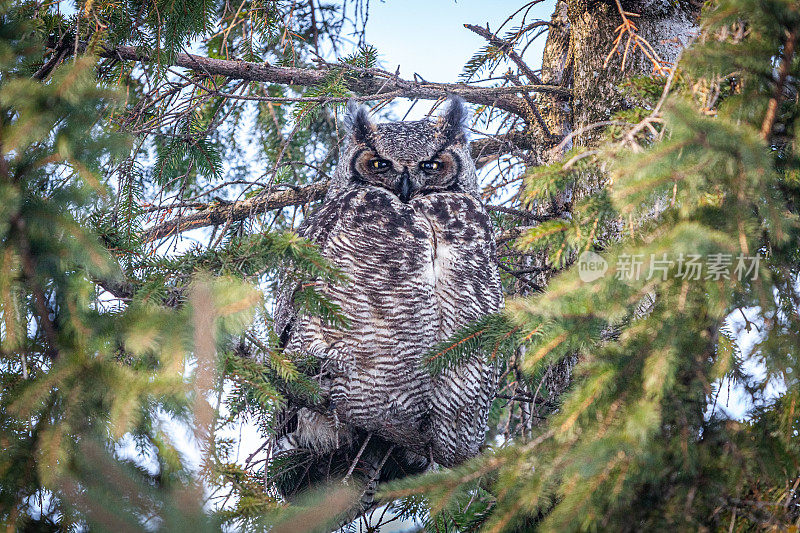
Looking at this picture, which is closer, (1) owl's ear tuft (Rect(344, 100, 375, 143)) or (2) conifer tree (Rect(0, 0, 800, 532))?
(2) conifer tree (Rect(0, 0, 800, 532))

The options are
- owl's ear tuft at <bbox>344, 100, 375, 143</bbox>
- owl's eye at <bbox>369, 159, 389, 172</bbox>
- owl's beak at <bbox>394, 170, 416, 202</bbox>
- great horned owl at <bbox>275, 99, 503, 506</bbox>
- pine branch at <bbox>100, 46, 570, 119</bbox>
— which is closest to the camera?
great horned owl at <bbox>275, 99, 503, 506</bbox>

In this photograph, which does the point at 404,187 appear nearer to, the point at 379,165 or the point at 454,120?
the point at 379,165

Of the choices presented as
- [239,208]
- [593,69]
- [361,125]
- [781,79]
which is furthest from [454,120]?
[781,79]

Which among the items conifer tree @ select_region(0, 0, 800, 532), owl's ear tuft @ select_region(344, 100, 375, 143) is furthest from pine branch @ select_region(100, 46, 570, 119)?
conifer tree @ select_region(0, 0, 800, 532)

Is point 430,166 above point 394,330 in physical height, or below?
above

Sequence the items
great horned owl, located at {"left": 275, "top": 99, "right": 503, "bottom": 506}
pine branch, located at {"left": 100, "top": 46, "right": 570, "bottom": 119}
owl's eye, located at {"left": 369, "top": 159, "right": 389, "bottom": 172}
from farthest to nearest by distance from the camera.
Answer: owl's eye, located at {"left": 369, "top": 159, "right": 389, "bottom": 172}
pine branch, located at {"left": 100, "top": 46, "right": 570, "bottom": 119}
great horned owl, located at {"left": 275, "top": 99, "right": 503, "bottom": 506}

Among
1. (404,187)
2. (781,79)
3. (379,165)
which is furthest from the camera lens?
(379,165)

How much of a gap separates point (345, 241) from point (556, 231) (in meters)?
1.17

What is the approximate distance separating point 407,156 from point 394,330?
0.85m

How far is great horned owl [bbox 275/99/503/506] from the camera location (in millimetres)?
2545

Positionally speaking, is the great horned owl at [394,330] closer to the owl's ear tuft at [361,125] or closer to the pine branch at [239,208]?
the owl's ear tuft at [361,125]

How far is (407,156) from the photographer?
2.90 metres

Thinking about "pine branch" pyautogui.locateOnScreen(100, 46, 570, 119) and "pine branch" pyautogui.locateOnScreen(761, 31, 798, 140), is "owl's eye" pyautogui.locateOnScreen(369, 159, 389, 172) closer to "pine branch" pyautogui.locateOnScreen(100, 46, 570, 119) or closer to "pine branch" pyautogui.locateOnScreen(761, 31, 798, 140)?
"pine branch" pyautogui.locateOnScreen(100, 46, 570, 119)

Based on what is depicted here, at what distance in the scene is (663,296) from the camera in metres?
1.39
